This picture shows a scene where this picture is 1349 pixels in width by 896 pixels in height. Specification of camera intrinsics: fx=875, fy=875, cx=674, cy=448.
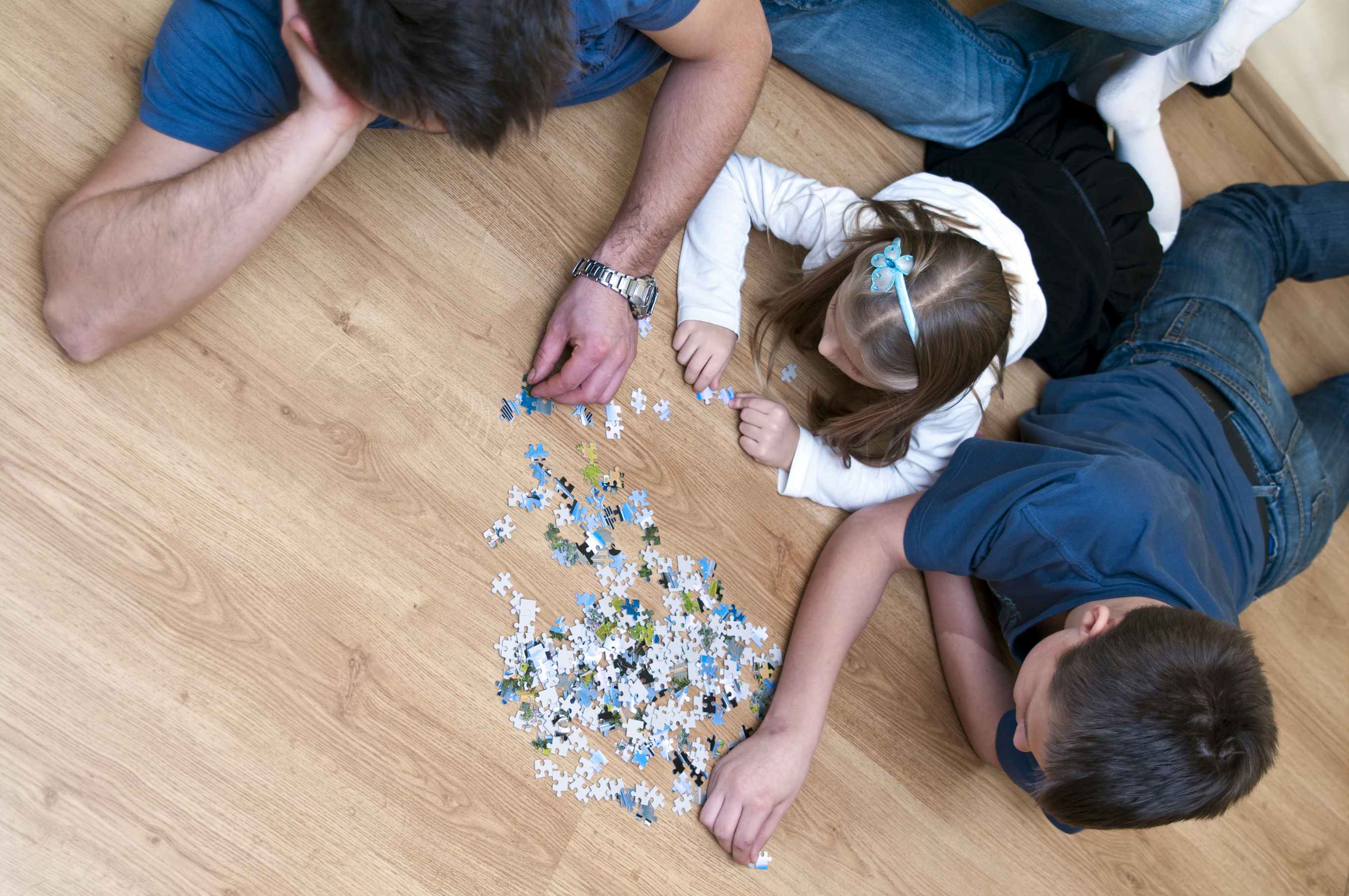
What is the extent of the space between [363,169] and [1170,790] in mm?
1604

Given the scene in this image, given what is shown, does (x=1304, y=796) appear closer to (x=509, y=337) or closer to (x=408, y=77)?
(x=509, y=337)

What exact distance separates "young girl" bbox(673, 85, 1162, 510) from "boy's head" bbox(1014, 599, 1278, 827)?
50cm

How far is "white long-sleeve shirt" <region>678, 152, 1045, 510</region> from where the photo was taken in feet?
5.45

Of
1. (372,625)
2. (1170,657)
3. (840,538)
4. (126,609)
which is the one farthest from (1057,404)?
(126,609)

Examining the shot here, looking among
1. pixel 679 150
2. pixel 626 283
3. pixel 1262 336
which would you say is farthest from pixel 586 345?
pixel 1262 336

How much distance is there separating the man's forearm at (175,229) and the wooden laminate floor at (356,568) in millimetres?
116

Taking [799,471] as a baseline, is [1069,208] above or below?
above

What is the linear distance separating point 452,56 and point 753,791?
122cm

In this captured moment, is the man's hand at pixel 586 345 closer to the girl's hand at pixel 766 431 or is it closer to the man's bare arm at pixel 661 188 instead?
the man's bare arm at pixel 661 188

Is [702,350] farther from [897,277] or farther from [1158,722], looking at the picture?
[1158,722]

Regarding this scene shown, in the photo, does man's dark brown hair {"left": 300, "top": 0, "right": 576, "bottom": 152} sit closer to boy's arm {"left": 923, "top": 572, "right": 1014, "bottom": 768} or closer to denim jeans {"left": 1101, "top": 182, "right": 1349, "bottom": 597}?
boy's arm {"left": 923, "top": 572, "right": 1014, "bottom": 768}

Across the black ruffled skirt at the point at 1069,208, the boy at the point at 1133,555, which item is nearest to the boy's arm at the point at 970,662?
the boy at the point at 1133,555

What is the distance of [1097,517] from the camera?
1491 millimetres

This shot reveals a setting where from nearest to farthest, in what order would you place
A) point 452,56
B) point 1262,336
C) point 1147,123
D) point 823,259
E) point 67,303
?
point 452,56 → point 67,303 → point 823,259 → point 1147,123 → point 1262,336
